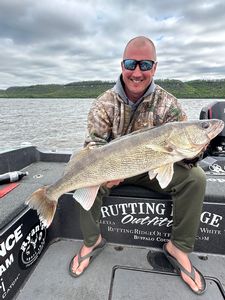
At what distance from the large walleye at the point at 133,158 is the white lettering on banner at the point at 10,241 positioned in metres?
0.24

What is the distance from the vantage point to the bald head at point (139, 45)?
105 inches

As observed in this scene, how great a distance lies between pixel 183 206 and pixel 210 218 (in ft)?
1.31

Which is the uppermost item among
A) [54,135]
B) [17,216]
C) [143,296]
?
[17,216]

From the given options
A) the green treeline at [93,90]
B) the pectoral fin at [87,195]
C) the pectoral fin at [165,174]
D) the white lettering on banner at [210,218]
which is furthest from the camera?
the green treeline at [93,90]

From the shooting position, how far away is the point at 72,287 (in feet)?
7.62

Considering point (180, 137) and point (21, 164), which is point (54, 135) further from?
point (180, 137)

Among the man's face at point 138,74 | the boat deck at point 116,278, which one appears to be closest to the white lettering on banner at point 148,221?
the boat deck at point 116,278

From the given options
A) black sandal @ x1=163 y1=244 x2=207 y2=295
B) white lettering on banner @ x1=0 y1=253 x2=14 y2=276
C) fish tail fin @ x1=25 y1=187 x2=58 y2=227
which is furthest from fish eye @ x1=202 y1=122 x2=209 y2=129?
white lettering on banner @ x1=0 y1=253 x2=14 y2=276

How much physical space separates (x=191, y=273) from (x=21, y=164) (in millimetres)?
2646

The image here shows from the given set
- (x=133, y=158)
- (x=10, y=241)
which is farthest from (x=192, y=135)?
(x=10, y=241)

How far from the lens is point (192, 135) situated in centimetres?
222

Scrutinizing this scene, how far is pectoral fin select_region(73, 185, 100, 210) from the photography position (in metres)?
2.31

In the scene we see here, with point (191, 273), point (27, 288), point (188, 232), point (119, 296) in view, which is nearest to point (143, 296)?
point (119, 296)

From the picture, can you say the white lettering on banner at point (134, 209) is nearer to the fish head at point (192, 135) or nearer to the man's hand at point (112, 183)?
the man's hand at point (112, 183)
